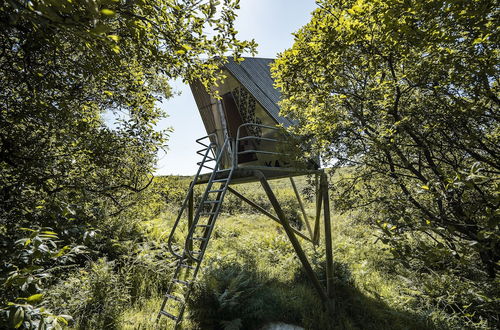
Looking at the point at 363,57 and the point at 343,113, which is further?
the point at 343,113

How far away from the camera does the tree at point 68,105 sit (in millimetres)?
3021

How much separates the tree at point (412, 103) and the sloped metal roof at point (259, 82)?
5.99 ft

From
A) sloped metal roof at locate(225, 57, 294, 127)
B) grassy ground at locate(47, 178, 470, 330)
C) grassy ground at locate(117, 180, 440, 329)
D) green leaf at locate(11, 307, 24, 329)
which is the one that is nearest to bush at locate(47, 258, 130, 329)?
grassy ground at locate(47, 178, 470, 330)

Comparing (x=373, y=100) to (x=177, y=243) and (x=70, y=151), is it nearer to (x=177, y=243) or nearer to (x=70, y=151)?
(x=70, y=151)

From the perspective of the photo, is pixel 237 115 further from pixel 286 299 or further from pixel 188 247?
pixel 286 299

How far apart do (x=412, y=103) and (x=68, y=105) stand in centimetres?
602

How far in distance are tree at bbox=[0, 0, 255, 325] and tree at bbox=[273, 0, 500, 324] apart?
1.73 meters

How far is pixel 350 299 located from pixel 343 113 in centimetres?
503

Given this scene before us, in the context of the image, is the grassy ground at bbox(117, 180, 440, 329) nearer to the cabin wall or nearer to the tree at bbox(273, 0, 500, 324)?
the tree at bbox(273, 0, 500, 324)

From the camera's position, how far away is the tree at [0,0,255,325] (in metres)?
3.02

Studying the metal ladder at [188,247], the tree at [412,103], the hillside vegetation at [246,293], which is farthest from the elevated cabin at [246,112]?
the hillside vegetation at [246,293]

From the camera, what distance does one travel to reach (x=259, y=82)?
30.1ft

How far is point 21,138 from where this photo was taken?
147 inches

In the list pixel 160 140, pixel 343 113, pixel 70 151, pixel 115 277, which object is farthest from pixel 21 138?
pixel 343 113
